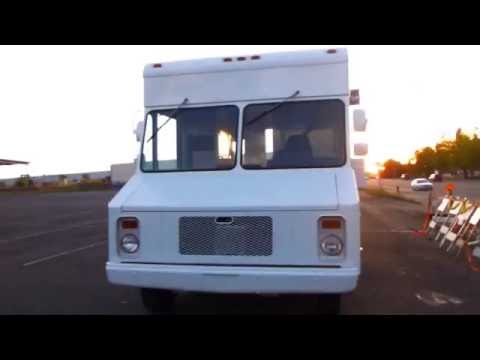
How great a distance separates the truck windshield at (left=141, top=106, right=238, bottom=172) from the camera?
6152 millimetres

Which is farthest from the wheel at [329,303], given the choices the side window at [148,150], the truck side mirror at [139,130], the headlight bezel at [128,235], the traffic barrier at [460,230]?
the traffic barrier at [460,230]

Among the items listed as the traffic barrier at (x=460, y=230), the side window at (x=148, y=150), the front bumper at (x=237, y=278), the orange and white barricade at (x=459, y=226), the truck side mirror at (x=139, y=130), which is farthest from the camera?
the orange and white barricade at (x=459, y=226)


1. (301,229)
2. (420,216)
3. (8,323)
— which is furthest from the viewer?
(420,216)

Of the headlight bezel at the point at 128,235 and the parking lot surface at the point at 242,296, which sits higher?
the headlight bezel at the point at 128,235

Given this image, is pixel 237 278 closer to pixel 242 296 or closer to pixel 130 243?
pixel 130 243

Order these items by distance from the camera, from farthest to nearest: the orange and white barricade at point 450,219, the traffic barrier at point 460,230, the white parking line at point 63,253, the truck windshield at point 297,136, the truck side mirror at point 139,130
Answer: the orange and white barricade at point 450,219
the white parking line at point 63,253
the traffic barrier at point 460,230
the truck side mirror at point 139,130
the truck windshield at point 297,136

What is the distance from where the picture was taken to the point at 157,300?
6.05 meters

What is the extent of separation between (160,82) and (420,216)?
15.7 metres

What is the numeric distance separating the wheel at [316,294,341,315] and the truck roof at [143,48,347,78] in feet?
8.57

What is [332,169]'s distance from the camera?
582cm

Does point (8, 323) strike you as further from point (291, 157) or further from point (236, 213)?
point (291, 157)

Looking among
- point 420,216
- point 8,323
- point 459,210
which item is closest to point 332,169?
point 8,323

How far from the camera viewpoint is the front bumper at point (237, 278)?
4.95 meters

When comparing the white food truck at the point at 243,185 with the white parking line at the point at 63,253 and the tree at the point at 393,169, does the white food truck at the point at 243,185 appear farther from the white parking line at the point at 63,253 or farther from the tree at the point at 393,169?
the tree at the point at 393,169
